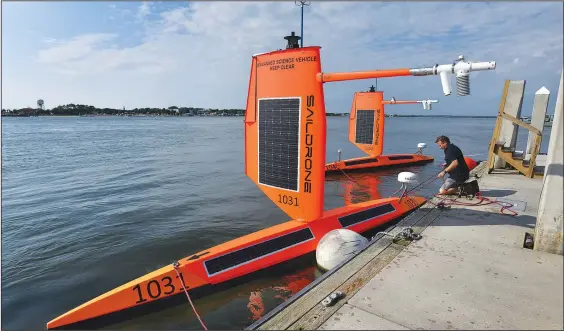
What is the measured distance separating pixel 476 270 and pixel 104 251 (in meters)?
8.33

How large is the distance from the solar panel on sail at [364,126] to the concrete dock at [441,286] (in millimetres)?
10905

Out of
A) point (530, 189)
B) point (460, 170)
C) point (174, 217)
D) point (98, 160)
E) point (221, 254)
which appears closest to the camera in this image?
point (221, 254)

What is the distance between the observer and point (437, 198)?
9.29 m

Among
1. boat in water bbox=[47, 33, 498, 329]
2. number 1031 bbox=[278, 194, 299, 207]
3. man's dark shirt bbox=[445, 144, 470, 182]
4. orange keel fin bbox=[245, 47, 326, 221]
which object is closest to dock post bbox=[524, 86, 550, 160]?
man's dark shirt bbox=[445, 144, 470, 182]

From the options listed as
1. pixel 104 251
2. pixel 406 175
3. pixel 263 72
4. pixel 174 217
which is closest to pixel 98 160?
pixel 174 217

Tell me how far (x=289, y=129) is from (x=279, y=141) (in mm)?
381

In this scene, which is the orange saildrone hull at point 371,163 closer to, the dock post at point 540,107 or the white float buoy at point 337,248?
the dock post at point 540,107

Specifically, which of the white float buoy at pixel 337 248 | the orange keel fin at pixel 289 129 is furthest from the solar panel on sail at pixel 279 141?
the white float buoy at pixel 337 248

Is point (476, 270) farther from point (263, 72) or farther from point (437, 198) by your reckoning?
point (263, 72)

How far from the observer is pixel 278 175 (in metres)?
7.23

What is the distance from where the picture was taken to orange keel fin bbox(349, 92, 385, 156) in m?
17.1

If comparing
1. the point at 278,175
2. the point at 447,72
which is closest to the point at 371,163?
the point at 278,175

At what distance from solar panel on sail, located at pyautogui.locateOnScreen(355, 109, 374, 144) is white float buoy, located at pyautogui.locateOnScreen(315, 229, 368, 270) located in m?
11.8

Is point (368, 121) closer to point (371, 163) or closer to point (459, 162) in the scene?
point (371, 163)
